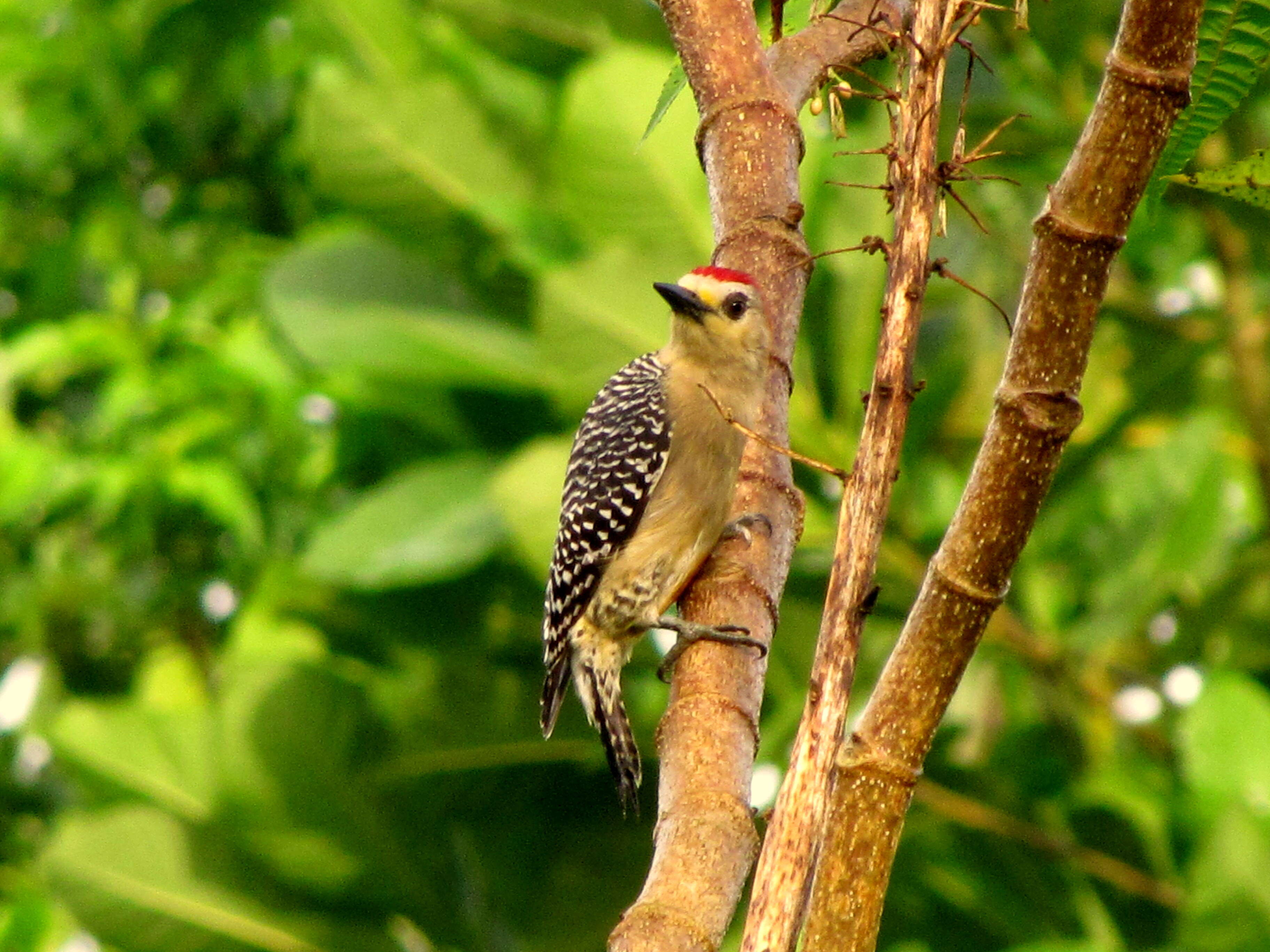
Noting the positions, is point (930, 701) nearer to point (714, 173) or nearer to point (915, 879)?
point (714, 173)

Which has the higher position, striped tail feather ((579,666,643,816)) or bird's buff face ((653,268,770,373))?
bird's buff face ((653,268,770,373))

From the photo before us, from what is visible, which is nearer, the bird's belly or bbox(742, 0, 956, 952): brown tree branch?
bbox(742, 0, 956, 952): brown tree branch

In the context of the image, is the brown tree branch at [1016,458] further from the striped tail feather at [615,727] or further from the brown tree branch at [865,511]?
the striped tail feather at [615,727]

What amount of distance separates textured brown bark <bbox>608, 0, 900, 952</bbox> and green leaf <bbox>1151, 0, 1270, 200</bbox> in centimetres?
76

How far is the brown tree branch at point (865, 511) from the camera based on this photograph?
1.33 metres

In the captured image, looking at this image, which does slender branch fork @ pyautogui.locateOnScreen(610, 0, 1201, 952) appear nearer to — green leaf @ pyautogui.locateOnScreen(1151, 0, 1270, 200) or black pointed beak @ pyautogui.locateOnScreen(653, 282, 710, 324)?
green leaf @ pyautogui.locateOnScreen(1151, 0, 1270, 200)

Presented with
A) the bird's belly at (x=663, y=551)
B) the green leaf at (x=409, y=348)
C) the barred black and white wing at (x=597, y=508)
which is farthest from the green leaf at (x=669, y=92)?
the green leaf at (x=409, y=348)

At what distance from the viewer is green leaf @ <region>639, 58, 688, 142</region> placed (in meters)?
1.89

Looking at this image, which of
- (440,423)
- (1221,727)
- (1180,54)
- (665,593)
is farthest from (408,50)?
(1180,54)

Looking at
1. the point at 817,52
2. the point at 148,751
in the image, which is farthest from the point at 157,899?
the point at 817,52

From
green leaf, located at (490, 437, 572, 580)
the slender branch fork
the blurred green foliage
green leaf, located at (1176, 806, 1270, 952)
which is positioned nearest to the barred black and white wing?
green leaf, located at (490, 437, 572, 580)

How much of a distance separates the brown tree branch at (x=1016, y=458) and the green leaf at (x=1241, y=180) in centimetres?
24

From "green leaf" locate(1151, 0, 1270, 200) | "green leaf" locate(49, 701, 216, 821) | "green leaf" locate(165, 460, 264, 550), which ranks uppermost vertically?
"green leaf" locate(1151, 0, 1270, 200)

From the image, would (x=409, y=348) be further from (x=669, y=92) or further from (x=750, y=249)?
(x=669, y=92)
